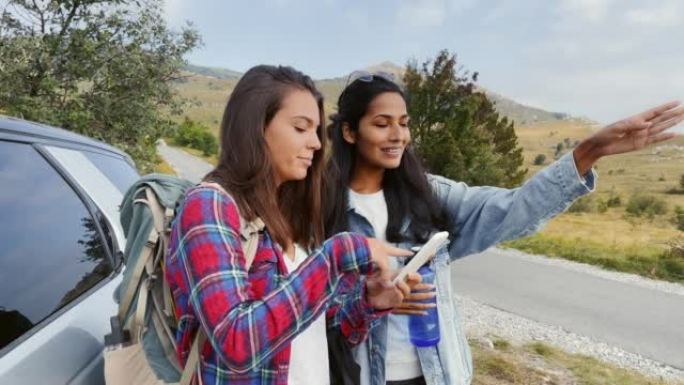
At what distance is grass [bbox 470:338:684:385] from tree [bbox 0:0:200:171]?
20.1 ft

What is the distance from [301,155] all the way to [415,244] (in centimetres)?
69

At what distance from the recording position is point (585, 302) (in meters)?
8.67

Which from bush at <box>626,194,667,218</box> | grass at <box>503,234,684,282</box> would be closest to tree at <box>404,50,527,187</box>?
grass at <box>503,234,684,282</box>

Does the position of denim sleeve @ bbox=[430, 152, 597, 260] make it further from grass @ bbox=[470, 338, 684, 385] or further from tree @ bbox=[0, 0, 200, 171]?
tree @ bbox=[0, 0, 200, 171]

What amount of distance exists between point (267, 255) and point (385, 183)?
2.80ft

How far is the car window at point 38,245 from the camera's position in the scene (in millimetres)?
1200

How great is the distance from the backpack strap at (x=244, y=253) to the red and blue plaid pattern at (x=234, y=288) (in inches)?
0.7

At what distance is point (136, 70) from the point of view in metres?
8.05

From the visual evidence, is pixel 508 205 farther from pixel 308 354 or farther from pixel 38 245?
pixel 38 245

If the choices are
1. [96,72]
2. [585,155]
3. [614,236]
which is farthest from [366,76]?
[614,236]

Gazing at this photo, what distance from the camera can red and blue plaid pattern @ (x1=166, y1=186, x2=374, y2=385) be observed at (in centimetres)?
98

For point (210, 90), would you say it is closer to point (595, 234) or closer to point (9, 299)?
point (595, 234)

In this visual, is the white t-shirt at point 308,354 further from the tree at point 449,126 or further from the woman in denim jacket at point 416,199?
the tree at point 449,126

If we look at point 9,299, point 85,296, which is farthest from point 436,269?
point 9,299
